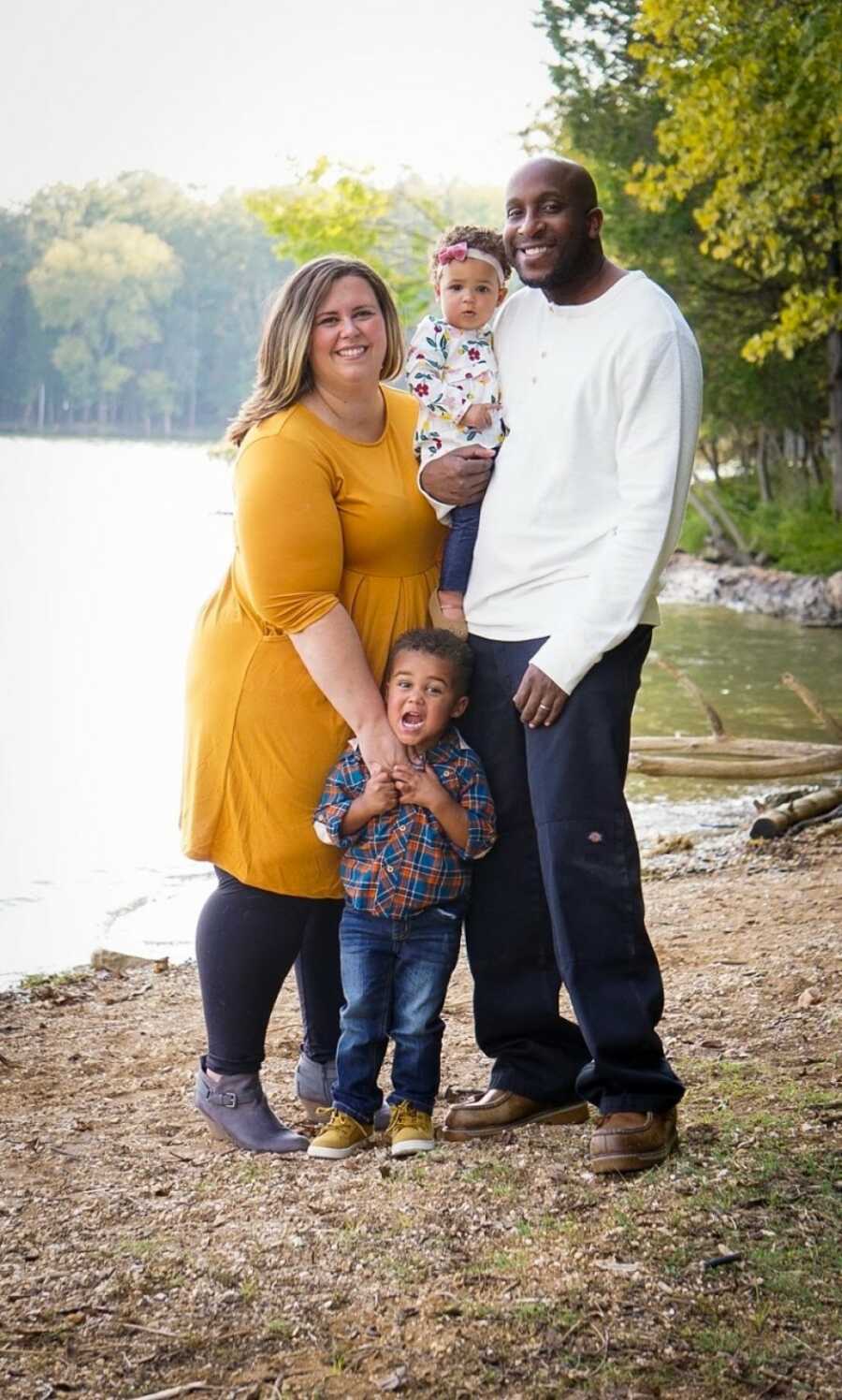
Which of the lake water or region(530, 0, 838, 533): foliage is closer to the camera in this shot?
the lake water

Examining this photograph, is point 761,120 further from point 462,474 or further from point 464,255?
point 462,474

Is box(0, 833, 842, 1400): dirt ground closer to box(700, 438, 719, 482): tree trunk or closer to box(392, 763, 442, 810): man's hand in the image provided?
box(392, 763, 442, 810): man's hand

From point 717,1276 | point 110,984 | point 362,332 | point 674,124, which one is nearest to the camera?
point 717,1276

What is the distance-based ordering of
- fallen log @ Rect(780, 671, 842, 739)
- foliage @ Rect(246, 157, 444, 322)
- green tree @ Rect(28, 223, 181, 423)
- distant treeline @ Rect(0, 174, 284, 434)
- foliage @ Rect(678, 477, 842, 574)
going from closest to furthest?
1. fallen log @ Rect(780, 671, 842, 739)
2. foliage @ Rect(678, 477, 842, 574)
3. foliage @ Rect(246, 157, 444, 322)
4. green tree @ Rect(28, 223, 181, 423)
5. distant treeline @ Rect(0, 174, 284, 434)

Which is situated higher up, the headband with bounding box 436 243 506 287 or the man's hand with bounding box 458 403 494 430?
the headband with bounding box 436 243 506 287

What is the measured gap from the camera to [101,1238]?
3.13m

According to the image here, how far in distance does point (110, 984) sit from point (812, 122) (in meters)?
11.9

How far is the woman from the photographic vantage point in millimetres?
3441

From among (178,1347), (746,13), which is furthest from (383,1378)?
(746,13)

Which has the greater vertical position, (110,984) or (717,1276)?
(717,1276)

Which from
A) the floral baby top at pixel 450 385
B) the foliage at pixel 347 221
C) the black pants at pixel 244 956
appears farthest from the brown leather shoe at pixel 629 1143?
the foliage at pixel 347 221

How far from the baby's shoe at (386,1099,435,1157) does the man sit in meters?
0.40

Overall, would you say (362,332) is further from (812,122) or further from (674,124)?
(674,124)

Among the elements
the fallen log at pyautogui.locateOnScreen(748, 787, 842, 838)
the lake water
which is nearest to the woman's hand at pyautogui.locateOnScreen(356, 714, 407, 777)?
the lake water
